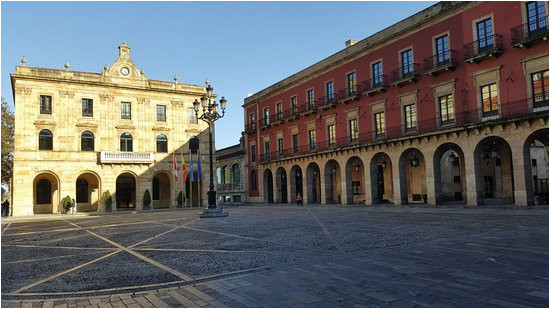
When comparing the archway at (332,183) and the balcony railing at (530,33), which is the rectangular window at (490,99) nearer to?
the balcony railing at (530,33)

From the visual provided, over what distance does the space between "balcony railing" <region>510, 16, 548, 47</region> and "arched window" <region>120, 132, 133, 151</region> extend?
99.7ft

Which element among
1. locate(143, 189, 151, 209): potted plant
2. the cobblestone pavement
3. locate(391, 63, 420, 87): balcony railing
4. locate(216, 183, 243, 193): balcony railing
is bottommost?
the cobblestone pavement

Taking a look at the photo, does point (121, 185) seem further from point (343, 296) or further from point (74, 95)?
point (343, 296)

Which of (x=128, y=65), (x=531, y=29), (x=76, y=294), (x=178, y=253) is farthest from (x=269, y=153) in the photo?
(x=76, y=294)

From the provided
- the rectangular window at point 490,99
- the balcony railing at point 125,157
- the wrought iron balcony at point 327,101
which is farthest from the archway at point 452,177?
the balcony railing at point 125,157

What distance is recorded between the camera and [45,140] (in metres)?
33.6

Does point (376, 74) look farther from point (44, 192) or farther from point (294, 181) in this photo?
point (44, 192)

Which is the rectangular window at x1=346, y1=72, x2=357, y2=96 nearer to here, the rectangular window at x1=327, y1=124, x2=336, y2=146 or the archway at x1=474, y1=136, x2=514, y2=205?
the rectangular window at x1=327, y1=124, x2=336, y2=146

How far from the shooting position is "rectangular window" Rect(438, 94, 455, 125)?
2492 cm

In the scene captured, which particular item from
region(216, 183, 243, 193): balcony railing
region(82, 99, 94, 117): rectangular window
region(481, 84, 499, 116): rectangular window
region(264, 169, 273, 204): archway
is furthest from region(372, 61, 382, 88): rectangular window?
region(82, 99, 94, 117): rectangular window

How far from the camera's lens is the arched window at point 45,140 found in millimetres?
33359

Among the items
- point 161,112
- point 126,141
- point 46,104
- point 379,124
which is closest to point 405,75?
point 379,124

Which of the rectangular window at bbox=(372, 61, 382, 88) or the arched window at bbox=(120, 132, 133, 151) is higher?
the rectangular window at bbox=(372, 61, 382, 88)

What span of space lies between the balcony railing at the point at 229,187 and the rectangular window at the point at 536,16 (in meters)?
32.8
